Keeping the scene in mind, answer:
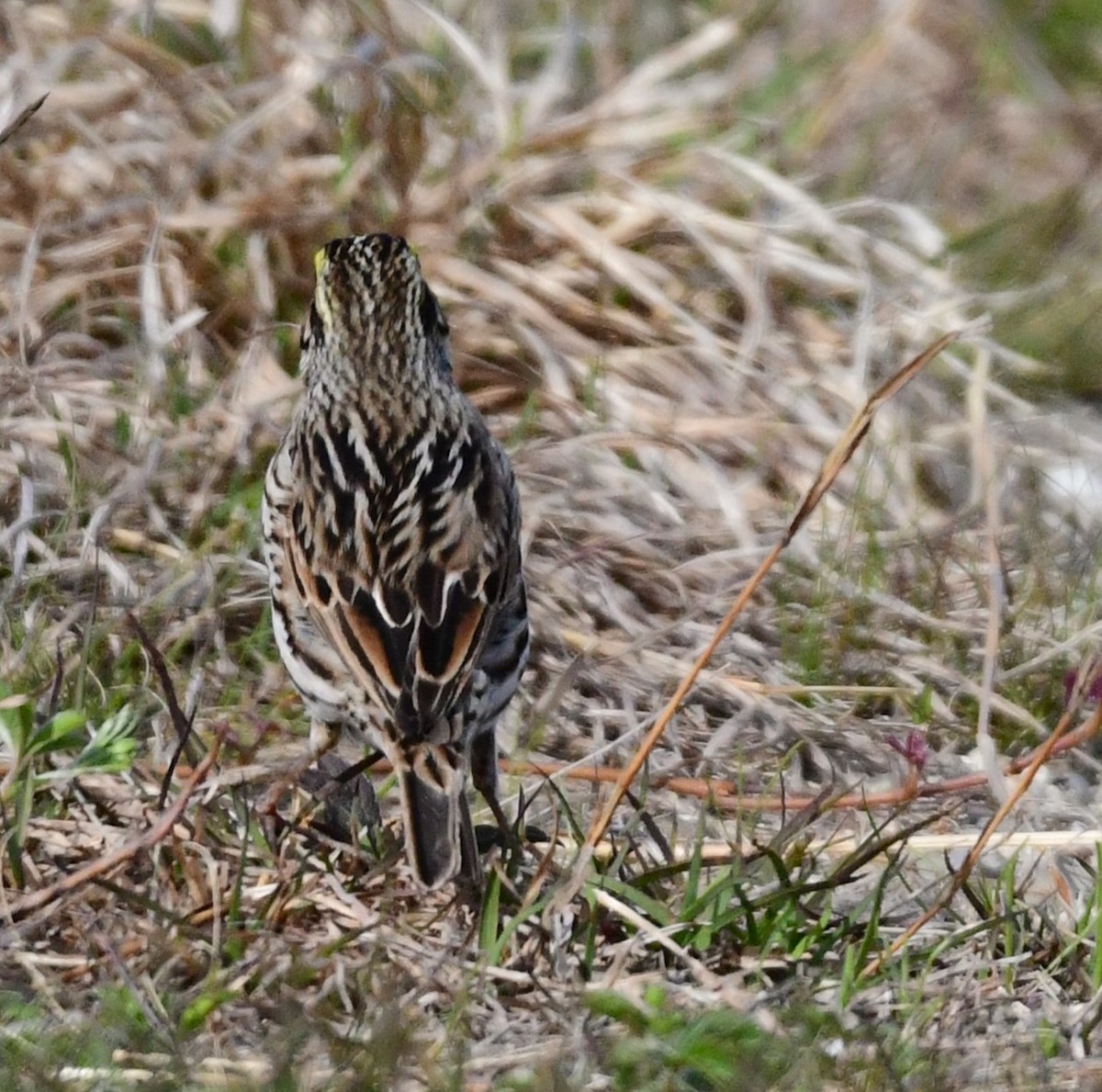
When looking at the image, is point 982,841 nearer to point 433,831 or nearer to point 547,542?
point 433,831

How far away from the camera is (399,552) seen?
4.45 metres

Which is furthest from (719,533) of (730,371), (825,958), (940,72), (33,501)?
(940,72)

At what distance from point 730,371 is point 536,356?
62 cm

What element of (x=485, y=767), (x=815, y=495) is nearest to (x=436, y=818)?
(x=485, y=767)

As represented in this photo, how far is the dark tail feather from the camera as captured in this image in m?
3.89

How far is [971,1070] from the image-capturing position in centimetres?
358

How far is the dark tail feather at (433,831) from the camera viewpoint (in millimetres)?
3891

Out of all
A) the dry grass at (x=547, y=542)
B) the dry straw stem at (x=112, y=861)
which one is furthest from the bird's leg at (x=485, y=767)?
the dry straw stem at (x=112, y=861)

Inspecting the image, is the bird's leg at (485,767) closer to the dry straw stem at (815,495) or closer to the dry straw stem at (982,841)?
the dry straw stem at (815,495)

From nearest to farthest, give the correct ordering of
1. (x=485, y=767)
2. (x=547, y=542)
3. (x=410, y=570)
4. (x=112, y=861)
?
(x=112, y=861) < (x=410, y=570) < (x=485, y=767) < (x=547, y=542)

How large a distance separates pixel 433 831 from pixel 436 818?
0.04 meters

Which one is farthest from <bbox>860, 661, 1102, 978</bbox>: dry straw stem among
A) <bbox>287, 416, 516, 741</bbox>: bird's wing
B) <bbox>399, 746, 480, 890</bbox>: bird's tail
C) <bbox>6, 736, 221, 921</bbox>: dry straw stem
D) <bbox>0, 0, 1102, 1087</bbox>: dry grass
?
<bbox>6, 736, 221, 921</bbox>: dry straw stem

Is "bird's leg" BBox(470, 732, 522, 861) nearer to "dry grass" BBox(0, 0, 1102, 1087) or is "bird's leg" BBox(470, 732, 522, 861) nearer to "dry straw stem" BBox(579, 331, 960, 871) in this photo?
"dry grass" BBox(0, 0, 1102, 1087)

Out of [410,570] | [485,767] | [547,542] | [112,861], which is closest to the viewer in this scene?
[112,861]
